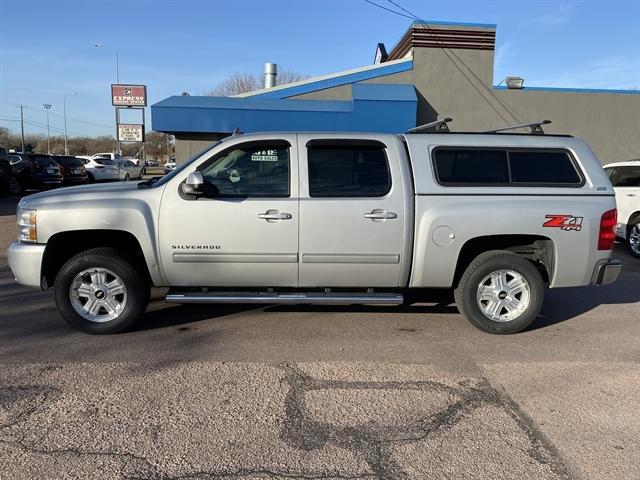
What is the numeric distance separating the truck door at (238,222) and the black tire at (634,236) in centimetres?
785

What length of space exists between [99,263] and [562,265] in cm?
453

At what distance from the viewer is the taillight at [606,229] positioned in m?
5.07

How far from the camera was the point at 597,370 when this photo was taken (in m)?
4.41

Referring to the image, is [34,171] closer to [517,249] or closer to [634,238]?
[517,249]

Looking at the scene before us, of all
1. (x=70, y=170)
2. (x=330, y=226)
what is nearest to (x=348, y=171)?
(x=330, y=226)

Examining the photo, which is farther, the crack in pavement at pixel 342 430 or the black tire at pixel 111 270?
the black tire at pixel 111 270

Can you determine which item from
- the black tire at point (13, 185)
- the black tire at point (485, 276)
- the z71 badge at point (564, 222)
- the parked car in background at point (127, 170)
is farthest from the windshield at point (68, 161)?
the z71 badge at point (564, 222)

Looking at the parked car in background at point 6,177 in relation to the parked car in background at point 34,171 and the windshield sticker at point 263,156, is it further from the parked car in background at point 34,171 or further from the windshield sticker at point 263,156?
the windshield sticker at point 263,156

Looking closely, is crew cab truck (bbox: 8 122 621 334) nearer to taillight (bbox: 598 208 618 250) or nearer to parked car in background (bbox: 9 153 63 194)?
taillight (bbox: 598 208 618 250)

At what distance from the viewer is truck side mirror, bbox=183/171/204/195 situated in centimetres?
465

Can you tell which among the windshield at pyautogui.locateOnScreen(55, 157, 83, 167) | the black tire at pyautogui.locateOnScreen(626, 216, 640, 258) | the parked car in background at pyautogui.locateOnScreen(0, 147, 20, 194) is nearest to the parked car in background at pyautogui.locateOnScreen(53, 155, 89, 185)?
the windshield at pyautogui.locateOnScreen(55, 157, 83, 167)

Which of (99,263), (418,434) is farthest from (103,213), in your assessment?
(418,434)

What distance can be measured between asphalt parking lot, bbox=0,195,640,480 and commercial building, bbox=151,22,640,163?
8.83 meters

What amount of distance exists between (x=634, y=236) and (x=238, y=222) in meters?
8.44
